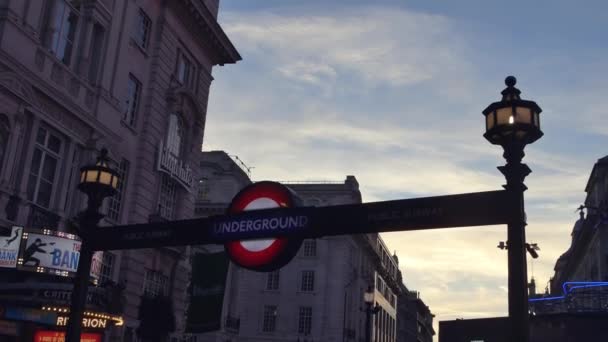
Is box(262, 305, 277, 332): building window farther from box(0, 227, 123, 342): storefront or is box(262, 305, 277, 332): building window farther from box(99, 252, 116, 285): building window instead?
box(0, 227, 123, 342): storefront

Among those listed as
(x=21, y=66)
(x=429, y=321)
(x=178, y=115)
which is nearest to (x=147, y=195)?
(x=178, y=115)

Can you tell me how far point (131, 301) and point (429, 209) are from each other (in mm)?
23444

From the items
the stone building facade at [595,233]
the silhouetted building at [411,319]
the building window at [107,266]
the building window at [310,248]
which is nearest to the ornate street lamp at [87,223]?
the building window at [107,266]

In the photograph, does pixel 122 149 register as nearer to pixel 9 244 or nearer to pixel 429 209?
pixel 9 244

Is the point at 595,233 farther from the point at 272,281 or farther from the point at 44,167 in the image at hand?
the point at 44,167

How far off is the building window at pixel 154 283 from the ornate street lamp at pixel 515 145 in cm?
2469

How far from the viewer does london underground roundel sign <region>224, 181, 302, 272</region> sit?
8234 mm

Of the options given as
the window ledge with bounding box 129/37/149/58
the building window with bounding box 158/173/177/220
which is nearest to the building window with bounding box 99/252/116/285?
the building window with bounding box 158/173/177/220

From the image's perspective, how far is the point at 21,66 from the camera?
21125 mm

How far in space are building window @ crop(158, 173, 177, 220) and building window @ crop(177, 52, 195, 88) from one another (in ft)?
16.6

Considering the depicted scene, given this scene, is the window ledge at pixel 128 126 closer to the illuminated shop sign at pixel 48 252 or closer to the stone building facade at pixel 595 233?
the illuminated shop sign at pixel 48 252

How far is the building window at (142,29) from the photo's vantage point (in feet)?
98.8

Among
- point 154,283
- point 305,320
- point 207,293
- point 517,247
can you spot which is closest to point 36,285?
point 207,293

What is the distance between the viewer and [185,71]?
1383 inches
